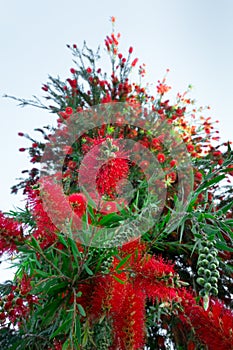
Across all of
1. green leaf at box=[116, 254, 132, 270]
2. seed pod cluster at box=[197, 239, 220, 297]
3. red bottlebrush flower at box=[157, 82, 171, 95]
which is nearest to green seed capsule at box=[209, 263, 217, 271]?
seed pod cluster at box=[197, 239, 220, 297]

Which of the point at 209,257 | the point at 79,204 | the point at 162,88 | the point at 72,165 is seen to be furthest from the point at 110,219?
the point at 162,88

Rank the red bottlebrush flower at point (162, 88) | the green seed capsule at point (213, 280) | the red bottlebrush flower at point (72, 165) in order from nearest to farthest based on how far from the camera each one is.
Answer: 1. the green seed capsule at point (213, 280)
2. the red bottlebrush flower at point (72, 165)
3. the red bottlebrush flower at point (162, 88)

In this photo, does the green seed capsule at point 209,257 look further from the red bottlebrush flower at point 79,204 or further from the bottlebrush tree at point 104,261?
the red bottlebrush flower at point 79,204

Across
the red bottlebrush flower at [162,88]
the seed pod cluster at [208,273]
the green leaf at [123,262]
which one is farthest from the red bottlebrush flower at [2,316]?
the red bottlebrush flower at [162,88]

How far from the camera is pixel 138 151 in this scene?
1.77 metres

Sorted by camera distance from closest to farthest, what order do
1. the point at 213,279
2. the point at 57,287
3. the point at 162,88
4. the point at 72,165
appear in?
the point at 213,279, the point at 57,287, the point at 72,165, the point at 162,88

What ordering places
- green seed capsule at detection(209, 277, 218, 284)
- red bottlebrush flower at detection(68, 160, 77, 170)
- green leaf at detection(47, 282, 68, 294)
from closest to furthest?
green seed capsule at detection(209, 277, 218, 284), green leaf at detection(47, 282, 68, 294), red bottlebrush flower at detection(68, 160, 77, 170)

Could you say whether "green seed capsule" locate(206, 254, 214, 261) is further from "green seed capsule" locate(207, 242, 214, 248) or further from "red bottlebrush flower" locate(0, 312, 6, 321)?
"red bottlebrush flower" locate(0, 312, 6, 321)

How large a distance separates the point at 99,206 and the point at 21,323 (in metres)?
0.31

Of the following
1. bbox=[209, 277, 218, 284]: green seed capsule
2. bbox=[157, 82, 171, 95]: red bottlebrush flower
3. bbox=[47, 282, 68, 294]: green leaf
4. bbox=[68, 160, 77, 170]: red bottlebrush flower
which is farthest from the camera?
bbox=[157, 82, 171, 95]: red bottlebrush flower

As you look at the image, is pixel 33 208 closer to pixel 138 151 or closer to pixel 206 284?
pixel 206 284

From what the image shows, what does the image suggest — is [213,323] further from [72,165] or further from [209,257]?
[72,165]

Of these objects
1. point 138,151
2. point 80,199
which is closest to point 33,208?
point 80,199

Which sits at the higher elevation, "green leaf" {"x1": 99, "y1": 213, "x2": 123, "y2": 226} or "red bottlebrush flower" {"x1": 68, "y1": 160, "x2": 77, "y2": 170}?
"red bottlebrush flower" {"x1": 68, "y1": 160, "x2": 77, "y2": 170}
